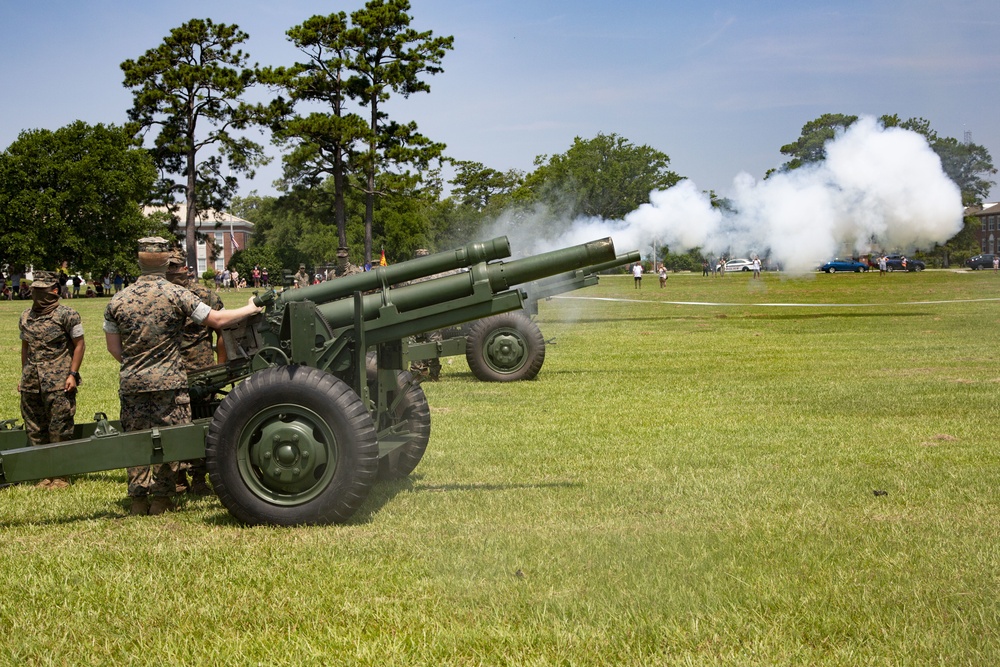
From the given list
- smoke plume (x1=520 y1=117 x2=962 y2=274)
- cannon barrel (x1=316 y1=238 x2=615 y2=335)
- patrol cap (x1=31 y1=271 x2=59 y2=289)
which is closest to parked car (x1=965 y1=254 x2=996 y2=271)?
smoke plume (x1=520 y1=117 x2=962 y2=274)

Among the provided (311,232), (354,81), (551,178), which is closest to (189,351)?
(551,178)

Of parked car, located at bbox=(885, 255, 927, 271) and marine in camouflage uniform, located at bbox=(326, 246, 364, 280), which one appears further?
parked car, located at bbox=(885, 255, 927, 271)

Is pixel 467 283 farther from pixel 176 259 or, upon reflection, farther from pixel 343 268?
pixel 343 268

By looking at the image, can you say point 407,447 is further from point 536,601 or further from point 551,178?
point 551,178

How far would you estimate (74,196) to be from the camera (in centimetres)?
6147

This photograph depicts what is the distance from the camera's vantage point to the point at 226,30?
5738 centimetres

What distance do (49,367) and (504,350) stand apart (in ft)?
23.8

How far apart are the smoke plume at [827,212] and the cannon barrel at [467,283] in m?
18.7

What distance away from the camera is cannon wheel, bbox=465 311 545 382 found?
14625 mm

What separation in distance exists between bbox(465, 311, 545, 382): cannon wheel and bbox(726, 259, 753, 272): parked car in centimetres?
5482

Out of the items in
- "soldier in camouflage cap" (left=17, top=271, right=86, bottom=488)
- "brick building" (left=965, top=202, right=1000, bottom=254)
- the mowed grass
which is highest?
"brick building" (left=965, top=202, right=1000, bottom=254)

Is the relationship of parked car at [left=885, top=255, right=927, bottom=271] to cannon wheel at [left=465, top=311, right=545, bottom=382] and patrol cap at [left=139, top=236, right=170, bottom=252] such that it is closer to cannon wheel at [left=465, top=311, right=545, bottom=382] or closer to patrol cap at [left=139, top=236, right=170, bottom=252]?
cannon wheel at [left=465, top=311, right=545, bottom=382]

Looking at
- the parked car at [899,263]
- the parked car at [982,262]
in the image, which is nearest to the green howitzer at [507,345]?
the parked car at [899,263]

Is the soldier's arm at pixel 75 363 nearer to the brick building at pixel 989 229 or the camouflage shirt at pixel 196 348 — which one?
the camouflage shirt at pixel 196 348
